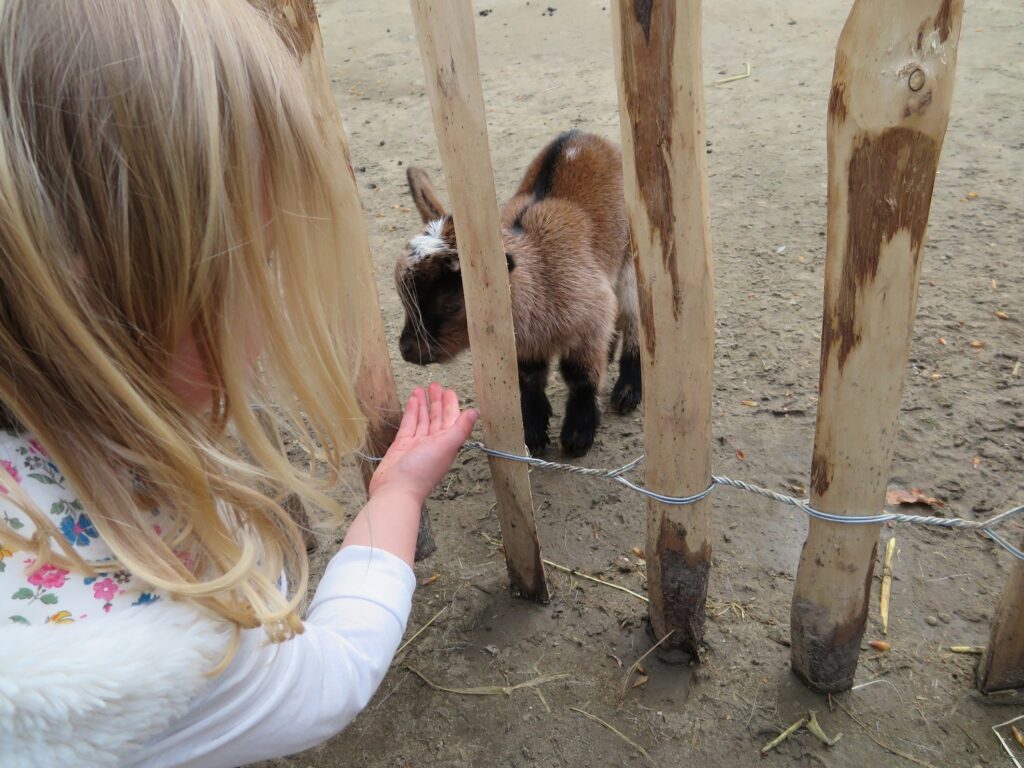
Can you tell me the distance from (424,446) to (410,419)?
171 millimetres

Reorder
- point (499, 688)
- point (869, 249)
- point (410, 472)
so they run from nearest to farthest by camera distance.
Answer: point (869, 249)
point (410, 472)
point (499, 688)

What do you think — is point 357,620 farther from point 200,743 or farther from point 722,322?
point 722,322

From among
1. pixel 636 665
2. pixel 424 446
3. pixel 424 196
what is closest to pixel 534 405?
pixel 424 196

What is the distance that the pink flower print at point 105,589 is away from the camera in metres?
0.99

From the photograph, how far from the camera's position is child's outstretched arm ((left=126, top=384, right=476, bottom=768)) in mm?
1078

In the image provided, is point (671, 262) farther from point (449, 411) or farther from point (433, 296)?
point (433, 296)

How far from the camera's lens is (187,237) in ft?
3.28

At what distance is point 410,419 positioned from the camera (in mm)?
1868

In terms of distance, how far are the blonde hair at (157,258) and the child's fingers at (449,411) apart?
0.65 meters

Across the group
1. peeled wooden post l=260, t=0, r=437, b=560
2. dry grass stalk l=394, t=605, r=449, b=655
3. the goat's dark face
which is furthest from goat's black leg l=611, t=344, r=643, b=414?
peeled wooden post l=260, t=0, r=437, b=560

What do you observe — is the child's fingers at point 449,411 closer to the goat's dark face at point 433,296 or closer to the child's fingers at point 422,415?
the child's fingers at point 422,415

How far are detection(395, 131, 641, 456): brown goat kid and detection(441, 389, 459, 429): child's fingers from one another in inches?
38.2

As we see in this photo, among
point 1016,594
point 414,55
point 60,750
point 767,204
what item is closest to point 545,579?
point 1016,594

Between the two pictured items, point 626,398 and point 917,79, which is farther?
point 626,398
